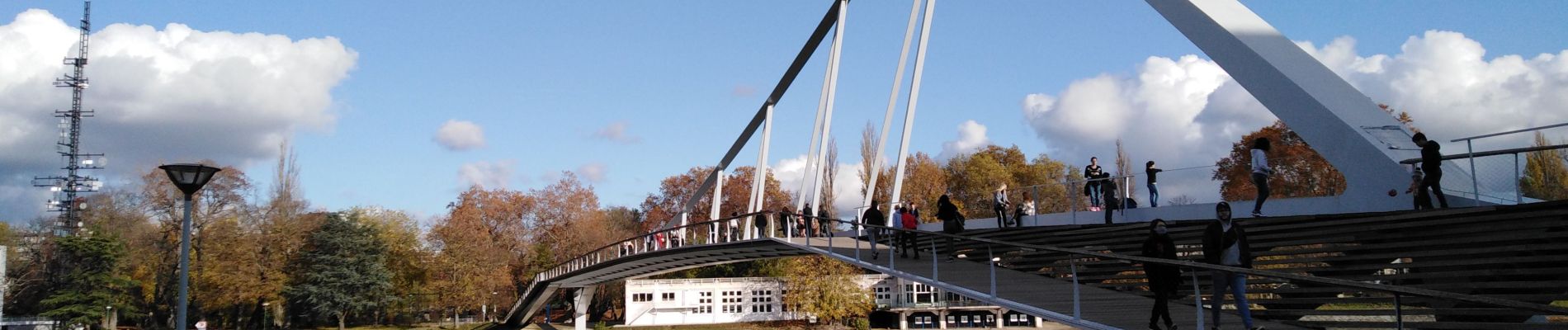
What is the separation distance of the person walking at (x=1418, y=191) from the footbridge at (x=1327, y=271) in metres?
0.63

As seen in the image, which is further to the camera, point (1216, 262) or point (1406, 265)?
point (1406, 265)

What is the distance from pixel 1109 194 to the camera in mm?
17953

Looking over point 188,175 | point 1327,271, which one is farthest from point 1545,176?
point 188,175

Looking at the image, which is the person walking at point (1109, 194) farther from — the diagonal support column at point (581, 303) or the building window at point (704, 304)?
the building window at point (704, 304)

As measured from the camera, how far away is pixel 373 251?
5356cm

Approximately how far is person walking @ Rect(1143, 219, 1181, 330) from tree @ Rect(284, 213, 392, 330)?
47904mm

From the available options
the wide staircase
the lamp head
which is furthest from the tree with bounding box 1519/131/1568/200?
the lamp head

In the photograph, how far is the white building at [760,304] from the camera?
52844 millimetres

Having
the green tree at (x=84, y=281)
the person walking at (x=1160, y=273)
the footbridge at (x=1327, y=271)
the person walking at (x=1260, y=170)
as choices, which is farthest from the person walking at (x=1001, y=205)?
the green tree at (x=84, y=281)

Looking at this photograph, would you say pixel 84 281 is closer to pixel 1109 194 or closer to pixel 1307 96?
pixel 1109 194

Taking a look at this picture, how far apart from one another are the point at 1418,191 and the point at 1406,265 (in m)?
2.52

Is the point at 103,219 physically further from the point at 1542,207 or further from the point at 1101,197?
the point at 1542,207

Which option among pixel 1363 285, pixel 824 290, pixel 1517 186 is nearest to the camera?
pixel 1363 285

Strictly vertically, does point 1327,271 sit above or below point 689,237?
below
